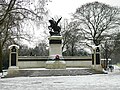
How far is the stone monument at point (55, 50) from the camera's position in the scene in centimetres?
3684

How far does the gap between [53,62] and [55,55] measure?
1186 mm

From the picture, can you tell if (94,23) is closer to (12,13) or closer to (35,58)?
(35,58)

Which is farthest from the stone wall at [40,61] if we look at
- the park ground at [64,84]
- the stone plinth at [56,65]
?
the park ground at [64,84]

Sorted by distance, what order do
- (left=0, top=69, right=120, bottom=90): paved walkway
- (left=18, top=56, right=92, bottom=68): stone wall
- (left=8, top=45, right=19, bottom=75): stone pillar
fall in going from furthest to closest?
(left=18, top=56, right=92, bottom=68): stone wall, (left=8, top=45, right=19, bottom=75): stone pillar, (left=0, top=69, right=120, bottom=90): paved walkway

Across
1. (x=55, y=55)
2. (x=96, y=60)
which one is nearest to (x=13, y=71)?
(x=55, y=55)

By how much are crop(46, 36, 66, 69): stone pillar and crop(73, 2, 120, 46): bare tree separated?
17100 mm

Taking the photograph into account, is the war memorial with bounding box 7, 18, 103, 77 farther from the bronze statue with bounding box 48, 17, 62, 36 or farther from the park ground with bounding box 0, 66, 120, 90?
the park ground with bounding box 0, 66, 120, 90

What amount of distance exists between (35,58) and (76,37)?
13.2 metres

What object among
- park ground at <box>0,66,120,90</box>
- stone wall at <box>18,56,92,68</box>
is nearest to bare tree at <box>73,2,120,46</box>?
stone wall at <box>18,56,92,68</box>

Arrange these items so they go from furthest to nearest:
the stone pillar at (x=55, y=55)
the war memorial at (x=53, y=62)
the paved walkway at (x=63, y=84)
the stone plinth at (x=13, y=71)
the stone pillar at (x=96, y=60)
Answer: the stone pillar at (x=96, y=60) → the stone pillar at (x=55, y=55) → the stone plinth at (x=13, y=71) → the war memorial at (x=53, y=62) → the paved walkway at (x=63, y=84)

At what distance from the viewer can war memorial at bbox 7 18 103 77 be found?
33.1 m

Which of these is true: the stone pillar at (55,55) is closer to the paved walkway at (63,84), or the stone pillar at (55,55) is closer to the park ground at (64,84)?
the park ground at (64,84)

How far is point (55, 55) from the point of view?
3772 cm

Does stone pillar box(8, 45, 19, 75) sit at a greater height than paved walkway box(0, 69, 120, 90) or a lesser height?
greater
